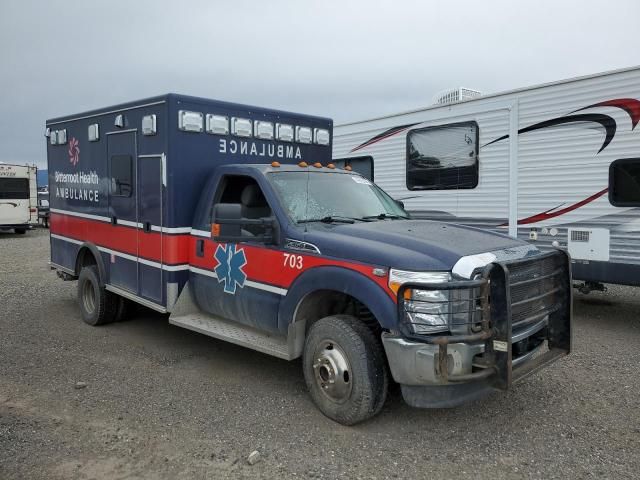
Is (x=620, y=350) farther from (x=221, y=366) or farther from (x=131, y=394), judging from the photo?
(x=131, y=394)

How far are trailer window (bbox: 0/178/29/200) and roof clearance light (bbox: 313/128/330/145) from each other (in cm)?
1760

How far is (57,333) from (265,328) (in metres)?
3.29

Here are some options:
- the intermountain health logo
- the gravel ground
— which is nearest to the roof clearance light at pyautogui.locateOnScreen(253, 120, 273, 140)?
the gravel ground

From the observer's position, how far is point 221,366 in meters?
5.57

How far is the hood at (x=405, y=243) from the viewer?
12.7 feet

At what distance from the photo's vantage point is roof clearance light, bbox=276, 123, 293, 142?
256 inches

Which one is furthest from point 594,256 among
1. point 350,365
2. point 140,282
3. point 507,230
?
point 140,282

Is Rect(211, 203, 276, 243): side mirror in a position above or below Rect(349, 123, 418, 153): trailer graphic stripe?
below

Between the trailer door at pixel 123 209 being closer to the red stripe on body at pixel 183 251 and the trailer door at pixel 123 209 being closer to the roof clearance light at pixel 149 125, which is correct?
the red stripe on body at pixel 183 251

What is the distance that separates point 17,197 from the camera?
68.3 ft

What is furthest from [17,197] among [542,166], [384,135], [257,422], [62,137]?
[257,422]

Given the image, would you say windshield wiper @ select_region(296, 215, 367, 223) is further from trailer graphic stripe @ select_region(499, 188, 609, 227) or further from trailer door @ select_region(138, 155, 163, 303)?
trailer graphic stripe @ select_region(499, 188, 609, 227)

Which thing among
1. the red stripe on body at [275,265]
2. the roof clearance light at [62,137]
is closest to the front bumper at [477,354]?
the red stripe on body at [275,265]

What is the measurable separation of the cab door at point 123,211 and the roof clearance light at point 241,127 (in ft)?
3.66
